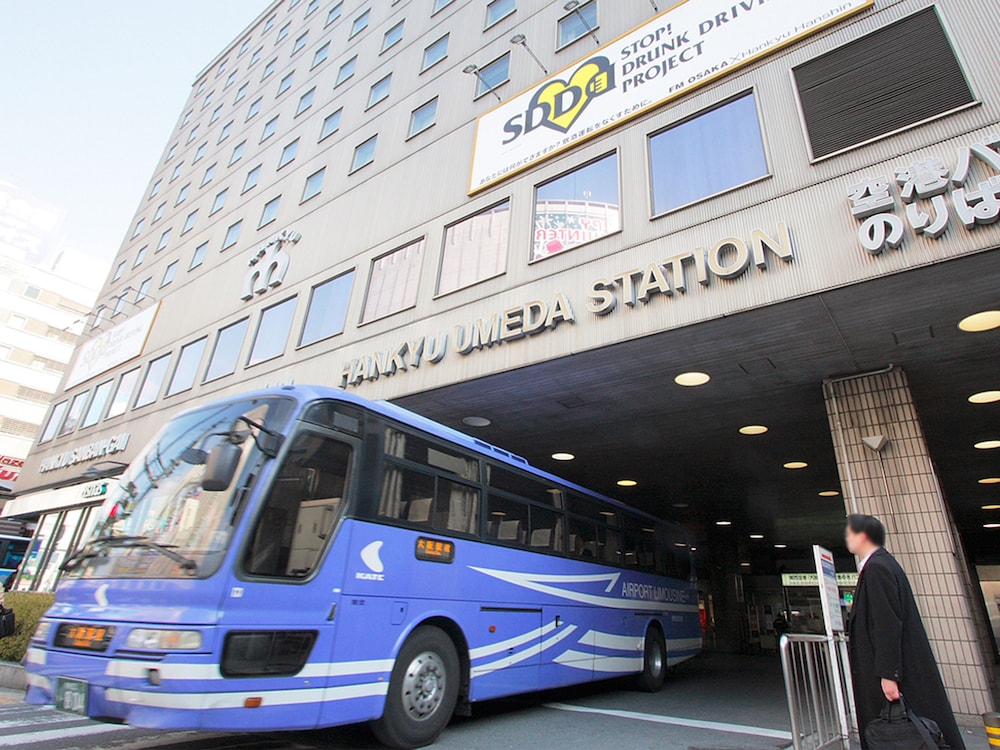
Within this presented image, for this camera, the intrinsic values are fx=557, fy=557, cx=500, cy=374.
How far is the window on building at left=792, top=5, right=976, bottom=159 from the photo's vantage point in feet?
21.1

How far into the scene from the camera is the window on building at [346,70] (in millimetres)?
18547

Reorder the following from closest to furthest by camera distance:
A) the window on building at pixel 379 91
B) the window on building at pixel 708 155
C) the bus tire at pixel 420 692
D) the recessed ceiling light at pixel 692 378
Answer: the bus tire at pixel 420 692 → the window on building at pixel 708 155 → the recessed ceiling light at pixel 692 378 → the window on building at pixel 379 91

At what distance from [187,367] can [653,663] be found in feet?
48.3

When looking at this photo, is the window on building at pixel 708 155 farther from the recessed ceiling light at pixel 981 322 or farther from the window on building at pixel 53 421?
the window on building at pixel 53 421

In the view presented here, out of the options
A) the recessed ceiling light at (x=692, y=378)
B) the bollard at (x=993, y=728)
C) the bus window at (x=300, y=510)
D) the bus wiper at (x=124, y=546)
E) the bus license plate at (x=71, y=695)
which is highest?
the recessed ceiling light at (x=692, y=378)

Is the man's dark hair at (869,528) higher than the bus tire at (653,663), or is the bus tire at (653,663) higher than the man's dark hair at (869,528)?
the man's dark hair at (869,528)

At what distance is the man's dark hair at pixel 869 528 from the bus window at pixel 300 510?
4020mm

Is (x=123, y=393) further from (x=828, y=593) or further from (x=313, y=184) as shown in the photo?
(x=828, y=593)

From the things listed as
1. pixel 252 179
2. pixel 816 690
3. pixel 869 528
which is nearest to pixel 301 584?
pixel 869 528

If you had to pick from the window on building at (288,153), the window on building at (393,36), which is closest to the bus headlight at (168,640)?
the window on building at (288,153)

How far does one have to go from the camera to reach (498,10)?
13.9 metres

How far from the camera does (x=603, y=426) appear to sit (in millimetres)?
10406

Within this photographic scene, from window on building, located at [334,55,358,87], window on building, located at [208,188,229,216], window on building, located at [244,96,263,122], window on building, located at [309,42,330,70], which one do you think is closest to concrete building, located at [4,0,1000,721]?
window on building, located at [334,55,358,87]

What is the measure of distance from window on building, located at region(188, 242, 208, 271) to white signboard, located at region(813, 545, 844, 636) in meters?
20.3
